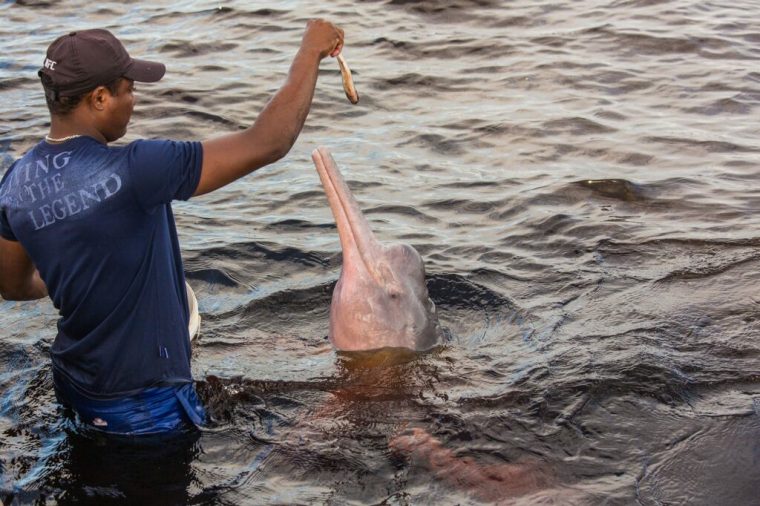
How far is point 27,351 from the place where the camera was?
21.4 ft

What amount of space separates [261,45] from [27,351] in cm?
820

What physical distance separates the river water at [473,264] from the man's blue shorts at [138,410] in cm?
14

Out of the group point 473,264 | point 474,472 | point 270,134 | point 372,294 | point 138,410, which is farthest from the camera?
point 473,264

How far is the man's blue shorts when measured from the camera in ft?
16.1

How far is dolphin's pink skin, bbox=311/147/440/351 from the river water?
16 cm

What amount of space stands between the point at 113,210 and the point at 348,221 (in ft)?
7.10

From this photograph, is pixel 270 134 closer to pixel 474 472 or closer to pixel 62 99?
pixel 62 99

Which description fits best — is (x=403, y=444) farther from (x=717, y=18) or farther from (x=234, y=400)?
(x=717, y=18)

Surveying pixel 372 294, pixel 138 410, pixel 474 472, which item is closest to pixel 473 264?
pixel 372 294

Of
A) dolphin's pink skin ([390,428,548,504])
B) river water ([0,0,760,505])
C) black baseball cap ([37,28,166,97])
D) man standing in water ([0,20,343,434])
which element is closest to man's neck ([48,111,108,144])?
man standing in water ([0,20,343,434])

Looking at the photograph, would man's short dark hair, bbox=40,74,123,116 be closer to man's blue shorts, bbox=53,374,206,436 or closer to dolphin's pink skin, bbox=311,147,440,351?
man's blue shorts, bbox=53,374,206,436

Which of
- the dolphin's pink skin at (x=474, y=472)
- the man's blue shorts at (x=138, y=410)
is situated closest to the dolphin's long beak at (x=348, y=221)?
the dolphin's pink skin at (x=474, y=472)

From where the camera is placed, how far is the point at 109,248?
4.46m

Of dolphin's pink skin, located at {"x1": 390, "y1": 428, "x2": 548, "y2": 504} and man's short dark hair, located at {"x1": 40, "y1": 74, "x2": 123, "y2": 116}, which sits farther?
dolphin's pink skin, located at {"x1": 390, "y1": 428, "x2": 548, "y2": 504}
